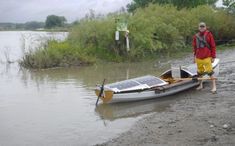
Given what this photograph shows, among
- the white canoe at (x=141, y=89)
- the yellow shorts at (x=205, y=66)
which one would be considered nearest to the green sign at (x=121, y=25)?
the white canoe at (x=141, y=89)

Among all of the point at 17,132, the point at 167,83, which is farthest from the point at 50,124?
the point at 167,83

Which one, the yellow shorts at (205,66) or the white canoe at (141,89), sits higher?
the yellow shorts at (205,66)

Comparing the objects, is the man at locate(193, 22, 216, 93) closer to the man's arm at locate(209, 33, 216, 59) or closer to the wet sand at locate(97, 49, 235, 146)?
the man's arm at locate(209, 33, 216, 59)

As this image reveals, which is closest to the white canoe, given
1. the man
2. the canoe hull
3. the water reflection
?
the canoe hull

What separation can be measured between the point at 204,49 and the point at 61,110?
15.8ft

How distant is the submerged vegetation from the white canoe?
10.7 m

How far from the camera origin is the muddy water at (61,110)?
35.5ft

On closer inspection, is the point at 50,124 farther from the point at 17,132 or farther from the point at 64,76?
the point at 64,76

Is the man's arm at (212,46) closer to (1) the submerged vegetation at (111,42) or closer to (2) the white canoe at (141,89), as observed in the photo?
(2) the white canoe at (141,89)

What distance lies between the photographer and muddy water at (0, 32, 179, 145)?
35.5 ft

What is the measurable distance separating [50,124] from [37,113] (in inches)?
61.5

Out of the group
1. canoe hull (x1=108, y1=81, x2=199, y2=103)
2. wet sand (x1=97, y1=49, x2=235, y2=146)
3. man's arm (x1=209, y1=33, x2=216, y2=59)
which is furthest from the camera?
man's arm (x1=209, y1=33, x2=216, y2=59)

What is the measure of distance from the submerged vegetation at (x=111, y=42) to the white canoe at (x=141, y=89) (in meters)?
10.7

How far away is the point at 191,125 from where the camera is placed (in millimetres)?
10328
